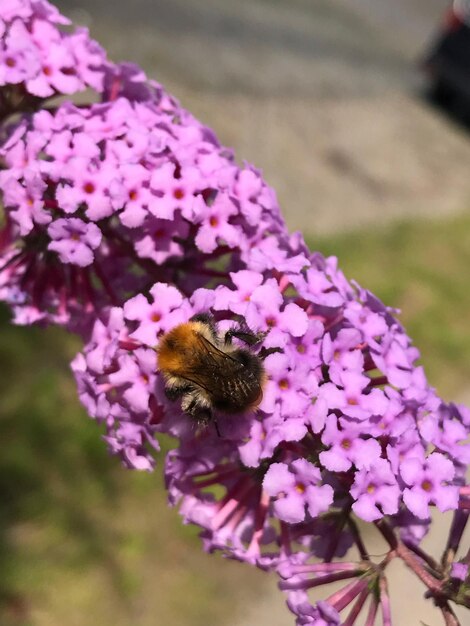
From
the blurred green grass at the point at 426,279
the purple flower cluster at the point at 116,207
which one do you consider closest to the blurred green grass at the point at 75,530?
the purple flower cluster at the point at 116,207

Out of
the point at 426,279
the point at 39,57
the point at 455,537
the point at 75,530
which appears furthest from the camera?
the point at 426,279

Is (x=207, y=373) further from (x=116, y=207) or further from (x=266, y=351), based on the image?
(x=116, y=207)

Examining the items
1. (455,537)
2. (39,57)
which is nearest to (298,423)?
(455,537)

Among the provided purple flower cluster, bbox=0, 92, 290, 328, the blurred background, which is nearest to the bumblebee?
purple flower cluster, bbox=0, 92, 290, 328

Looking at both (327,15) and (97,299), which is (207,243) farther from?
(327,15)

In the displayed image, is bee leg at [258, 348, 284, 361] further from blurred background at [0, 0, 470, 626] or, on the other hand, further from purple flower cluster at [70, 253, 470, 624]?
blurred background at [0, 0, 470, 626]

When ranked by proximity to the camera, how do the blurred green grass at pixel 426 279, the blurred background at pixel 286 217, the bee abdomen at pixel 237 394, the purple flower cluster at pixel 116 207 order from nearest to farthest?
the bee abdomen at pixel 237 394 → the purple flower cluster at pixel 116 207 → the blurred background at pixel 286 217 → the blurred green grass at pixel 426 279

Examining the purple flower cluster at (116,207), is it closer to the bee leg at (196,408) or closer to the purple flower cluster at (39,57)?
the purple flower cluster at (39,57)
